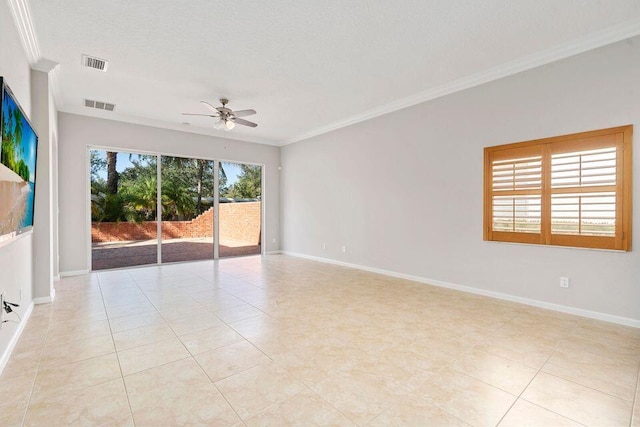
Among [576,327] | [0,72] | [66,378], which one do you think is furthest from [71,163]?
[576,327]

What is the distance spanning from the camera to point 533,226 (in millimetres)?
3777

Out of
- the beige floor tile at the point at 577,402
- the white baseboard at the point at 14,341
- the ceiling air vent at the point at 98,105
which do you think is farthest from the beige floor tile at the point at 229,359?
the ceiling air vent at the point at 98,105

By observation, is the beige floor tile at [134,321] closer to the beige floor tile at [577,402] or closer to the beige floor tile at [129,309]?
the beige floor tile at [129,309]

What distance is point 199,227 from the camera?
7129 mm

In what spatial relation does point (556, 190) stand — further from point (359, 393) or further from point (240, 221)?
point (240, 221)

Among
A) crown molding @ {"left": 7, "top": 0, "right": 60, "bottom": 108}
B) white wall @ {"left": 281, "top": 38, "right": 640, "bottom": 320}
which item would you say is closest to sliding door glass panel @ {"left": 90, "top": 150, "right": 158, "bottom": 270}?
crown molding @ {"left": 7, "top": 0, "right": 60, "bottom": 108}

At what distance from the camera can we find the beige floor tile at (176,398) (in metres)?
1.74

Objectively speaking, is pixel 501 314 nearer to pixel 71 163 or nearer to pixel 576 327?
pixel 576 327

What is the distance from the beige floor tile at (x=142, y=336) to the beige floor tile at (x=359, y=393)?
170 centimetres

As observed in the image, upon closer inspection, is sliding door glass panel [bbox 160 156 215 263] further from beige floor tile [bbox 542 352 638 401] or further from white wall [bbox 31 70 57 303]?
beige floor tile [bbox 542 352 638 401]

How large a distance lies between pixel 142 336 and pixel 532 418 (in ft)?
10.4

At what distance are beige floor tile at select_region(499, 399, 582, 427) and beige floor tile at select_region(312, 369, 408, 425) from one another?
606 mm

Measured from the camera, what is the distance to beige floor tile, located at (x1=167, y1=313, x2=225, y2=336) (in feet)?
9.90

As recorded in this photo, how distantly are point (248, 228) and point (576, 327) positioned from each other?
721 centimetres
